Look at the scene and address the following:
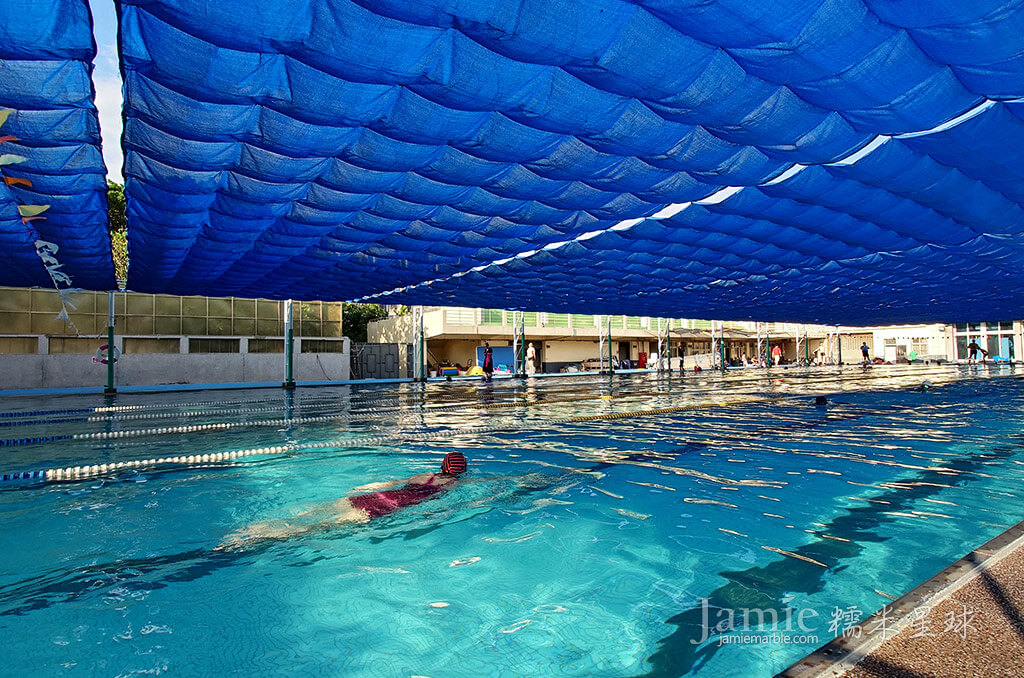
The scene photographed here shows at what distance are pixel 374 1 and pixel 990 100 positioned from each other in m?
5.55

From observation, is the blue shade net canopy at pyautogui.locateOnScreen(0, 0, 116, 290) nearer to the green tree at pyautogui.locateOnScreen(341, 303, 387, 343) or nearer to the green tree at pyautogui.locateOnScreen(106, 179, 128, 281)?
the green tree at pyautogui.locateOnScreen(106, 179, 128, 281)

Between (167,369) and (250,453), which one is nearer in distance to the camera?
(250,453)

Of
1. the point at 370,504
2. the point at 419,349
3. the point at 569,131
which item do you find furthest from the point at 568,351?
the point at 370,504

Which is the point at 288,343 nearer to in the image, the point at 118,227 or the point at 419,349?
the point at 419,349

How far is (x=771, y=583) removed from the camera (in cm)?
300

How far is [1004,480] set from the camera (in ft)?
16.7

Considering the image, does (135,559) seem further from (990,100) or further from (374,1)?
(990,100)

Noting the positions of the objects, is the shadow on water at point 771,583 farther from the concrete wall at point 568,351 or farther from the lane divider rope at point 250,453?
the concrete wall at point 568,351

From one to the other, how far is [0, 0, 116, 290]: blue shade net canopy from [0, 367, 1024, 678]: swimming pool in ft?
10.1

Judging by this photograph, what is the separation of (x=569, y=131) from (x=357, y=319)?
38.5m

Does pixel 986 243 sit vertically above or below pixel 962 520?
above

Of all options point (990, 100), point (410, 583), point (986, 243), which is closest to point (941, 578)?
point (410, 583)

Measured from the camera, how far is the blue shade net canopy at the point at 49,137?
407 cm

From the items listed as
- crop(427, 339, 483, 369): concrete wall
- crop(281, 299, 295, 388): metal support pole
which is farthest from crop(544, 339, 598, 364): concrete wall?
crop(281, 299, 295, 388): metal support pole
